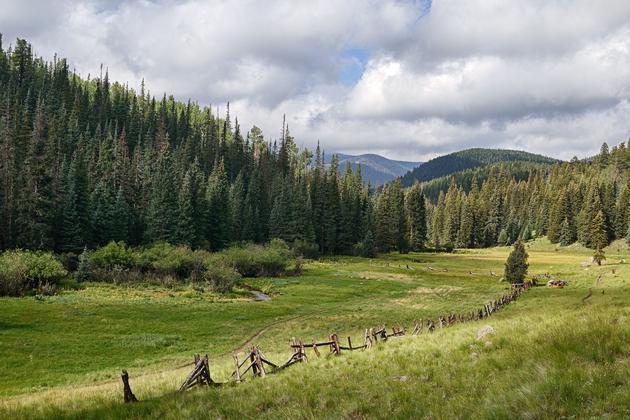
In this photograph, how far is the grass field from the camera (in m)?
9.60

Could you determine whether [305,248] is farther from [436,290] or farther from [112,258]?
[112,258]

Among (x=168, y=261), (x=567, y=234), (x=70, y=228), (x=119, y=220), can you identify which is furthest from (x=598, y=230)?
(x=70, y=228)

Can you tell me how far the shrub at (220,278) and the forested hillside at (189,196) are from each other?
23638 mm

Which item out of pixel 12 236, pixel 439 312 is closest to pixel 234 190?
pixel 12 236

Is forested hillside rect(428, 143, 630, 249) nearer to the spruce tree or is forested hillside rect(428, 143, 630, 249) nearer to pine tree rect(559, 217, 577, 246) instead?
pine tree rect(559, 217, 577, 246)

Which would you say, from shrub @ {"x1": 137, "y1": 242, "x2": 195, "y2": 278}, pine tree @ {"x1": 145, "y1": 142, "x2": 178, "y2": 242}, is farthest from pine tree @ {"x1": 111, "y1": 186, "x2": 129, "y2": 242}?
shrub @ {"x1": 137, "y1": 242, "x2": 195, "y2": 278}

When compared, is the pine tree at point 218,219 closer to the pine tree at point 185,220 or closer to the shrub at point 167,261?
the pine tree at point 185,220

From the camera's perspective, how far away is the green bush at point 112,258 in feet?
198

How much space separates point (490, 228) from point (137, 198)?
137498 millimetres

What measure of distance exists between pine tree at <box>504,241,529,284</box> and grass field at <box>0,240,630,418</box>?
2888mm

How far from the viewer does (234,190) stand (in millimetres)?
116375

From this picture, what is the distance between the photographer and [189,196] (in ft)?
282

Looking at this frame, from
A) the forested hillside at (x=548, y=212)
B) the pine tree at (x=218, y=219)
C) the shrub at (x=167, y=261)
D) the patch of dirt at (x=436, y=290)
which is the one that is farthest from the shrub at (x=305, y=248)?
the forested hillside at (x=548, y=212)

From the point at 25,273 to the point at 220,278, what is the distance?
22.4 metres
